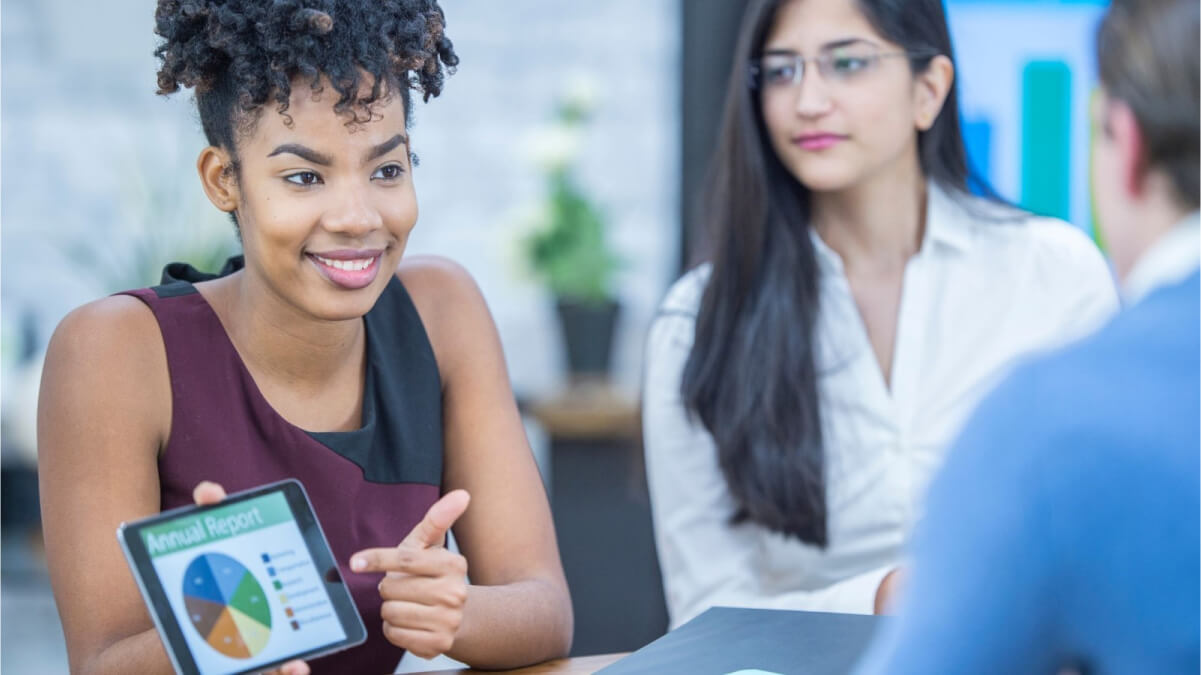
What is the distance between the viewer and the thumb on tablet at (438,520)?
1317 mm

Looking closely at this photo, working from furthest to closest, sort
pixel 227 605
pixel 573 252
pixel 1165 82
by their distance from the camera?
pixel 573 252, pixel 227 605, pixel 1165 82

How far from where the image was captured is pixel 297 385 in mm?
1615

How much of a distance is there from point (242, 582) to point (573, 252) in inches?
108

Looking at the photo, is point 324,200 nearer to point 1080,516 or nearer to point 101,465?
point 101,465

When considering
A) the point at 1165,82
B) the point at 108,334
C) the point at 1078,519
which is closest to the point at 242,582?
the point at 108,334

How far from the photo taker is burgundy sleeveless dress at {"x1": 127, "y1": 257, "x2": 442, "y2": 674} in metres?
1.51

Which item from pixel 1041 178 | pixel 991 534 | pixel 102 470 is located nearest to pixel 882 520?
pixel 102 470

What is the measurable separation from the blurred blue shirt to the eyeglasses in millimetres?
1296

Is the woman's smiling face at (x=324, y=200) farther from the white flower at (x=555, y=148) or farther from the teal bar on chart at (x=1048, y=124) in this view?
the white flower at (x=555, y=148)

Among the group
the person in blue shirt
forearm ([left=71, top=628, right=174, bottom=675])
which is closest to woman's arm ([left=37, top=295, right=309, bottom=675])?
forearm ([left=71, top=628, right=174, bottom=675])

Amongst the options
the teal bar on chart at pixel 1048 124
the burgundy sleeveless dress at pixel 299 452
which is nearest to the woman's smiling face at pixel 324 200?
the burgundy sleeveless dress at pixel 299 452

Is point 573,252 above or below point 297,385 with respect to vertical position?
below

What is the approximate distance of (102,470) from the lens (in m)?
1.43

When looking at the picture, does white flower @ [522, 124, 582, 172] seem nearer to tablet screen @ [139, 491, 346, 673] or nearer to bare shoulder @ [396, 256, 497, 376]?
bare shoulder @ [396, 256, 497, 376]
